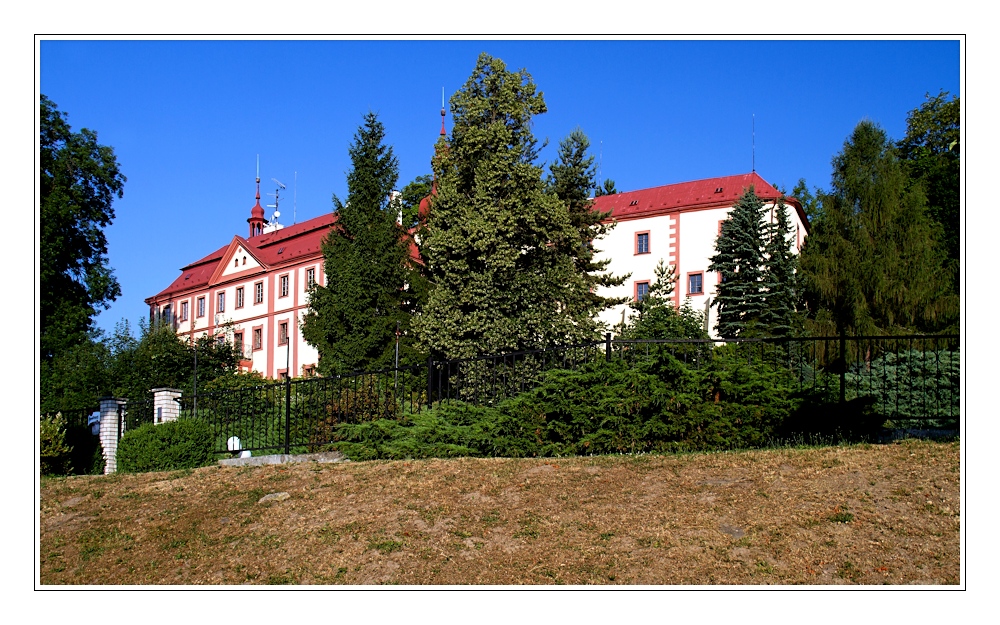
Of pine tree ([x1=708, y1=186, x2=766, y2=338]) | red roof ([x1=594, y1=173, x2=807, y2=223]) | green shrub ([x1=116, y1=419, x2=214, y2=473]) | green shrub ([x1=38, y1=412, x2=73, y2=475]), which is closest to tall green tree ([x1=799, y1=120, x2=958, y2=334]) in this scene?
pine tree ([x1=708, y1=186, x2=766, y2=338])

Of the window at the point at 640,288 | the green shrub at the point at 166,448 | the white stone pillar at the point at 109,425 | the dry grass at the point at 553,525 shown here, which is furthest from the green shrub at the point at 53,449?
the window at the point at 640,288

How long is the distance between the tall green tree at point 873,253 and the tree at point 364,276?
13.0 meters

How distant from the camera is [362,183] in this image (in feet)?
103

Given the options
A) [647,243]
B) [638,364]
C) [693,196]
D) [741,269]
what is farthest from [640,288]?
[638,364]

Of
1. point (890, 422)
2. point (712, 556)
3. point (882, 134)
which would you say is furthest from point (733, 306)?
point (712, 556)

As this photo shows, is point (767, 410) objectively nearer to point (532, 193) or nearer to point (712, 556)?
point (712, 556)

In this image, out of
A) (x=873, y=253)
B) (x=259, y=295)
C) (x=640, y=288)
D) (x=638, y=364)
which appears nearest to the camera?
(x=638, y=364)

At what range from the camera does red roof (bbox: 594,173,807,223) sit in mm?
41969

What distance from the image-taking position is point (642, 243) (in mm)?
43625

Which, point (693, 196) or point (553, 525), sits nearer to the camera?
point (553, 525)

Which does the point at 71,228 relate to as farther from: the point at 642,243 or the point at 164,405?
the point at 642,243

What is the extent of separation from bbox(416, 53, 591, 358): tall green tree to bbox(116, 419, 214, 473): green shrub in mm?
9103

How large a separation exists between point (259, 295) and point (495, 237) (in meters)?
32.7

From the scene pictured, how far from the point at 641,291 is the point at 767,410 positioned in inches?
1271
